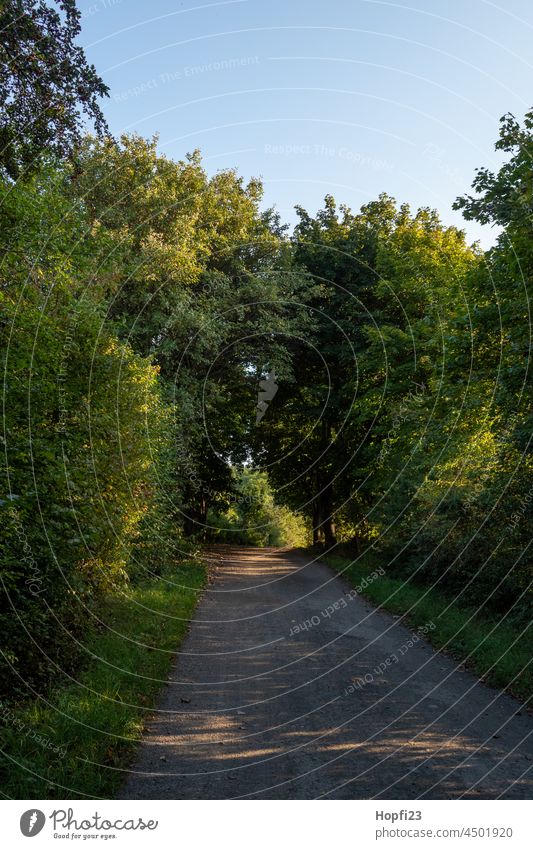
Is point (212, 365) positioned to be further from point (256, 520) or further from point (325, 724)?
point (256, 520)

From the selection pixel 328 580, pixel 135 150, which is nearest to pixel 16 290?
pixel 328 580

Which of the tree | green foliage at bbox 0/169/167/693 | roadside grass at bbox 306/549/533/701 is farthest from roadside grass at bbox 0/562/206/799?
the tree

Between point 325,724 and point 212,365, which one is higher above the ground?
point 212,365

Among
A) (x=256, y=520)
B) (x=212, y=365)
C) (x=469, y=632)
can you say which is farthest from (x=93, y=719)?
(x=256, y=520)

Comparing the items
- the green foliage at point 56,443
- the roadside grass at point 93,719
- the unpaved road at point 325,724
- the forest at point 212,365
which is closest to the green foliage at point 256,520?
Result: the forest at point 212,365

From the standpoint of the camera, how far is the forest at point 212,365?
1012cm

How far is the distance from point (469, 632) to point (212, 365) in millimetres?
19396

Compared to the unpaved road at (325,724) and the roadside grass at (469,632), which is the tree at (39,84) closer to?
the unpaved road at (325,724)

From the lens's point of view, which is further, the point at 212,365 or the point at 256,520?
the point at 256,520

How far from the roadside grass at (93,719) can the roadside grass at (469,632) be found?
566 cm

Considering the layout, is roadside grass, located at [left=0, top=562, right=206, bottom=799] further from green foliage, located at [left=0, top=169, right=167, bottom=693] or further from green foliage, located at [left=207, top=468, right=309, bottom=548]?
green foliage, located at [left=207, top=468, right=309, bottom=548]

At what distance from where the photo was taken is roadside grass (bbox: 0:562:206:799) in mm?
5945

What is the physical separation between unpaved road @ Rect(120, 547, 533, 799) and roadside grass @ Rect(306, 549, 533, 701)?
389mm

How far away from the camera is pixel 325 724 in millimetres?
8023
